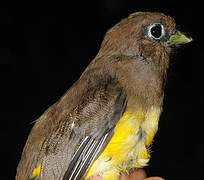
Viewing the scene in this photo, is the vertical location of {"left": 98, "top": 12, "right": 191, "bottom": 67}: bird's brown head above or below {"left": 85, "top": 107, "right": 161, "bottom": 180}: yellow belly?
above

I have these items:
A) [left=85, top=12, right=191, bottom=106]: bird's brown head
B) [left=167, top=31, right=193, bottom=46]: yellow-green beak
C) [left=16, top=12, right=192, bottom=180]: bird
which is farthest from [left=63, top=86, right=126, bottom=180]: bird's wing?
[left=167, top=31, right=193, bottom=46]: yellow-green beak

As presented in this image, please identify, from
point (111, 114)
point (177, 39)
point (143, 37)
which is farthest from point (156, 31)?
point (111, 114)

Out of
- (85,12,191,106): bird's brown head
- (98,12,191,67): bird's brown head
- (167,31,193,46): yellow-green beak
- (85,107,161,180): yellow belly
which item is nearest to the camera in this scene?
(85,107,161,180): yellow belly

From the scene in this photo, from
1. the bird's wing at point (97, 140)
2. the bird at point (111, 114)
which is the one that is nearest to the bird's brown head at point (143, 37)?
the bird at point (111, 114)

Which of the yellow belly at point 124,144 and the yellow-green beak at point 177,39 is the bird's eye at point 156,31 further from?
the yellow belly at point 124,144

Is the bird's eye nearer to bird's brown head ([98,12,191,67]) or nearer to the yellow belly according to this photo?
bird's brown head ([98,12,191,67])

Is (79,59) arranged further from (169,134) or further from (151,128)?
(151,128)

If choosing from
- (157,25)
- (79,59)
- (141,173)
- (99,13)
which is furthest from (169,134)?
(157,25)
